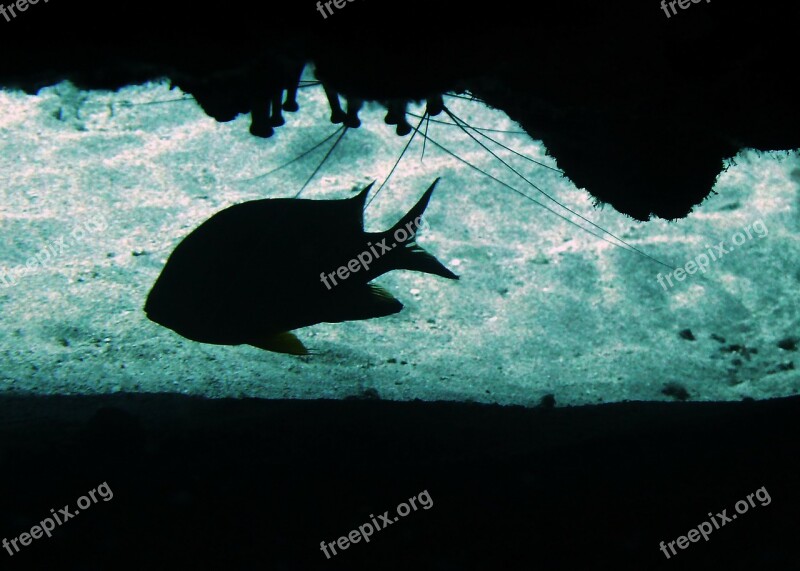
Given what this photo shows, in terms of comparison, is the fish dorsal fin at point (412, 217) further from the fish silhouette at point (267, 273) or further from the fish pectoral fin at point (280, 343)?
the fish pectoral fin at point (280, 343)

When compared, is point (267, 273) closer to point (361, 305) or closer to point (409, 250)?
point (361, 305)

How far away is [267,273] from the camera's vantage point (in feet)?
7.27

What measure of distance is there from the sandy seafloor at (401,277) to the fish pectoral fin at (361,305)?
35cm

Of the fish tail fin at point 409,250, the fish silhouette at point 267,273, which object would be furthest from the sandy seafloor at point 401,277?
the fish tail fin at point 409,250

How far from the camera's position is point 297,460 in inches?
91.6

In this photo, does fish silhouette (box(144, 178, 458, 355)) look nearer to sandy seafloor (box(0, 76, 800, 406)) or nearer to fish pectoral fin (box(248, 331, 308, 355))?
fish pectoral fin (box(248, 331, 308, 355))

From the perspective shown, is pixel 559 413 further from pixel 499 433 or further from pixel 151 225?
pixel 151 225

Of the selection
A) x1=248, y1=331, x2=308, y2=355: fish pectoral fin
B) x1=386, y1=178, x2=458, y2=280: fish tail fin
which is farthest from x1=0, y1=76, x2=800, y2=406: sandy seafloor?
x1=386, y1=178, x2=458, y2=280: fish tail fin

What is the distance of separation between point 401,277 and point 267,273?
5.91ft

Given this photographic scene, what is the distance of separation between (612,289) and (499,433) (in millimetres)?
1811

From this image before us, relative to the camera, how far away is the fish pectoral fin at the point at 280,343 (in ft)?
7.72

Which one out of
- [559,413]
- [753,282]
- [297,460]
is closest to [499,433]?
[559,413]

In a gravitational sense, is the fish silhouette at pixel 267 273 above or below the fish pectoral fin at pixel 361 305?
above

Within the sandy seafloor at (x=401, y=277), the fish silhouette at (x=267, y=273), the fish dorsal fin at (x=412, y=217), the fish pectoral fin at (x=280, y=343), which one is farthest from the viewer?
the sandy seafloor at (x=401, y=277)
